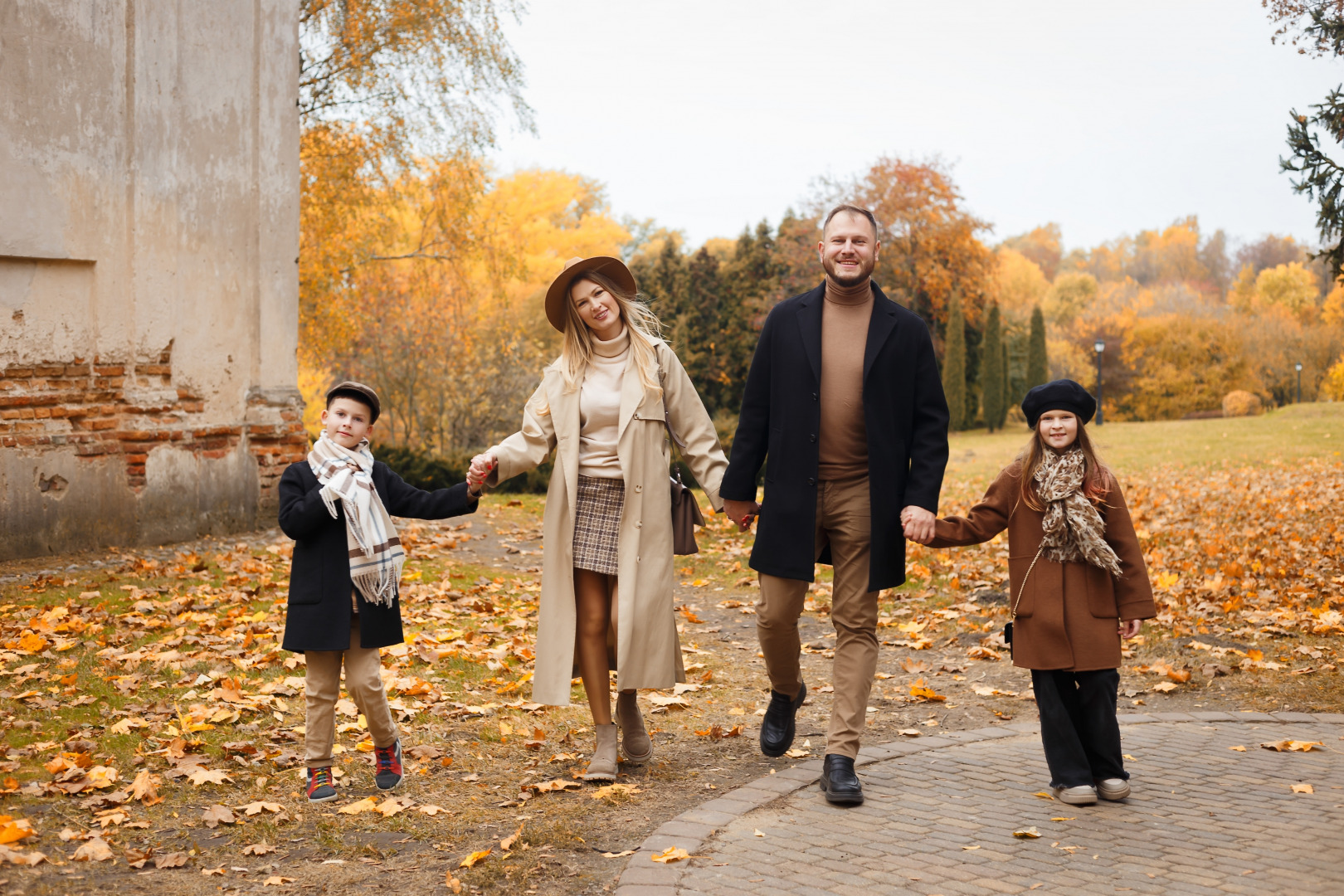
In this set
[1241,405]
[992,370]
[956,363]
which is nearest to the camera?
[1241,405]

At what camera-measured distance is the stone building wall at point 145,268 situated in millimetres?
9531

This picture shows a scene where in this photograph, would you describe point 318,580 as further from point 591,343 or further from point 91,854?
point 591,343

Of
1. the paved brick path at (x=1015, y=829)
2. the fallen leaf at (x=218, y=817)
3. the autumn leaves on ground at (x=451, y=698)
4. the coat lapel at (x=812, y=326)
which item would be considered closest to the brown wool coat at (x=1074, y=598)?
the paved brick path at (x=1015, y=829)

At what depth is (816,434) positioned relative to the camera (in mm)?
4492

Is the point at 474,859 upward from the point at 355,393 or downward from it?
downward

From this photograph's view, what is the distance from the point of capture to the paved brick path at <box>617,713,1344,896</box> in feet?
11.5

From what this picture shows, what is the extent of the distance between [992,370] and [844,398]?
135 ft

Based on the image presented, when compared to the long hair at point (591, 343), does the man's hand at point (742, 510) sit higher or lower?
lower

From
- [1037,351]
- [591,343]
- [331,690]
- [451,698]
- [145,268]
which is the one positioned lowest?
[451,698]

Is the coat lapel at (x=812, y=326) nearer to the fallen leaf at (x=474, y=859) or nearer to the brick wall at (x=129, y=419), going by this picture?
the fallen leaf at (x=474, y=859)

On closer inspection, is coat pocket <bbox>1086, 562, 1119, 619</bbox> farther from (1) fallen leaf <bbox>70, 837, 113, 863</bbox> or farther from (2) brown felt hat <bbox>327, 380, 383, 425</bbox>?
(1) fallen leaf <bbox>70, 837, 113, 863</bbox>

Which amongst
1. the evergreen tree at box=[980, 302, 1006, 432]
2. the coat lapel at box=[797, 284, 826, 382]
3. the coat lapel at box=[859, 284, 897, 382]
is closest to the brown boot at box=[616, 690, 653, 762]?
the coat lapel at box=[797, 284, 826, 382]

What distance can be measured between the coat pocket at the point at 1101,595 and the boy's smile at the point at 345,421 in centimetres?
289

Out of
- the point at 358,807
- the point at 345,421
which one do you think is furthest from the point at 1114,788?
the point at 345,421
